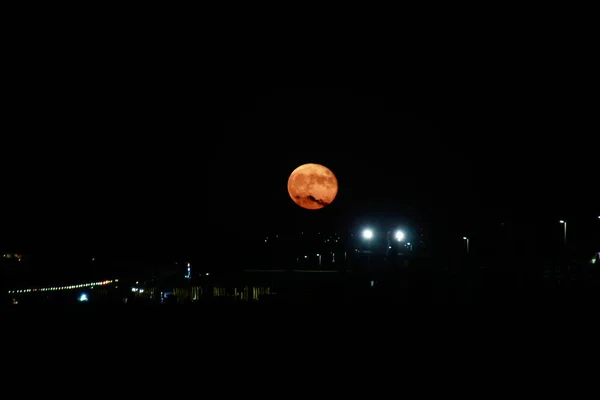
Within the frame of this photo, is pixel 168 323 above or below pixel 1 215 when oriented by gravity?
below

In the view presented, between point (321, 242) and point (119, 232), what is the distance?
108 ft

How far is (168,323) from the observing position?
11.6m

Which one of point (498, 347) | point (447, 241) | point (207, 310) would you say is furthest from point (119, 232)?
point (498, 347)

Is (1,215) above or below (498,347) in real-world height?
above

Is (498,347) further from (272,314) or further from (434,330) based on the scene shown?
(272,314)

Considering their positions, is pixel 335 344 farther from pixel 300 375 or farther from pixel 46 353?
pixel 46 353

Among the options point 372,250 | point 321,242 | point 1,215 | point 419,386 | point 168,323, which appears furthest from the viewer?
point 321,242

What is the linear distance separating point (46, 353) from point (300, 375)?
424 centimetres

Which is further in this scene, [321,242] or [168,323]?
[321,242]

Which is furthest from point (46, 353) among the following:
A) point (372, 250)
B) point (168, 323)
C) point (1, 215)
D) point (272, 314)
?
point (1, 215)

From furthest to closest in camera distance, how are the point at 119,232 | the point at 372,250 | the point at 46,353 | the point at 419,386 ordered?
the point at 119,232, the point at 372,250, the point at 46,353, the point at 419,386

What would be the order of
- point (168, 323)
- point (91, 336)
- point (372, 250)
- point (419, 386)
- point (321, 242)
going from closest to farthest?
point (419, 386)
point (91, 336)
point (168, 323)
point (372, 250)
point (321, 242)

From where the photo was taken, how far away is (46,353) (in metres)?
10.1

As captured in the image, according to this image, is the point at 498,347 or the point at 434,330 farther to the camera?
the point at 434,330
